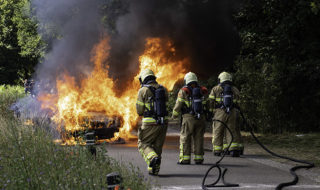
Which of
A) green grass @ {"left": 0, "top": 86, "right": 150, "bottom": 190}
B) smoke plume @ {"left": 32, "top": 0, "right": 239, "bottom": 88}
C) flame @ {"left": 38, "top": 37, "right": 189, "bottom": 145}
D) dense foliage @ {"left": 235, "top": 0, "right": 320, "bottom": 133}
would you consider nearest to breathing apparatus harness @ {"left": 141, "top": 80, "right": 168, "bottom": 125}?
green grass @ {"left": 0, "top": 86, "right": 150, "bottom": 190}

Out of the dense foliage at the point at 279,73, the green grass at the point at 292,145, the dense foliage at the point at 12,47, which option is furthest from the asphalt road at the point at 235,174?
the dense foliage at the point at 12,47

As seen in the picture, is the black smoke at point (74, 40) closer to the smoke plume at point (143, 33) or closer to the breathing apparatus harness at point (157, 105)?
the smoke plume at point (143, 33)

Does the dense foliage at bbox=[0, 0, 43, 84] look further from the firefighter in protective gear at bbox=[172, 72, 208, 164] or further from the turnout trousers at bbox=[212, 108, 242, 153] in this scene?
the firefighter in protective gear at bbox=[172, 72, 208, 164]

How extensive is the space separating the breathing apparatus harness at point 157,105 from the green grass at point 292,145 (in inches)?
147

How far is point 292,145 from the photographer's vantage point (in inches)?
559

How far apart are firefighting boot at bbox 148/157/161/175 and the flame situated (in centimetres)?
587

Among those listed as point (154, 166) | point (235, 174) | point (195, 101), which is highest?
point (195, 101)

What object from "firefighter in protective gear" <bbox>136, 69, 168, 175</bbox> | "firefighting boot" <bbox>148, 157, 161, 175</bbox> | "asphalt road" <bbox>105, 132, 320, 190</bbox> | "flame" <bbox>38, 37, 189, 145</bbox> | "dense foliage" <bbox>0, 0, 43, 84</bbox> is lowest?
"asphalt road" <bbox>105, 132, 320, 190</bbox>

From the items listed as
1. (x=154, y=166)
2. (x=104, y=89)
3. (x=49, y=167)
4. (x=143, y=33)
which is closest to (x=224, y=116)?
(x=154, y=166)

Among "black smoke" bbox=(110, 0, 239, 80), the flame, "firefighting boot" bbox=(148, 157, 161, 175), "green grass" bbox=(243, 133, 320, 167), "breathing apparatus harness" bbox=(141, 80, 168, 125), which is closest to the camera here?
"firefighting boot" bbox=(148, 157, 161, 175)

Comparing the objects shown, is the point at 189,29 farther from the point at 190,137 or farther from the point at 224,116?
the point at 190,137

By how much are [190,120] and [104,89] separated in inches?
221

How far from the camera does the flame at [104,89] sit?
565 inches

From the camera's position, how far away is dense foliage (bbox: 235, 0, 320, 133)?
57.6 feet
